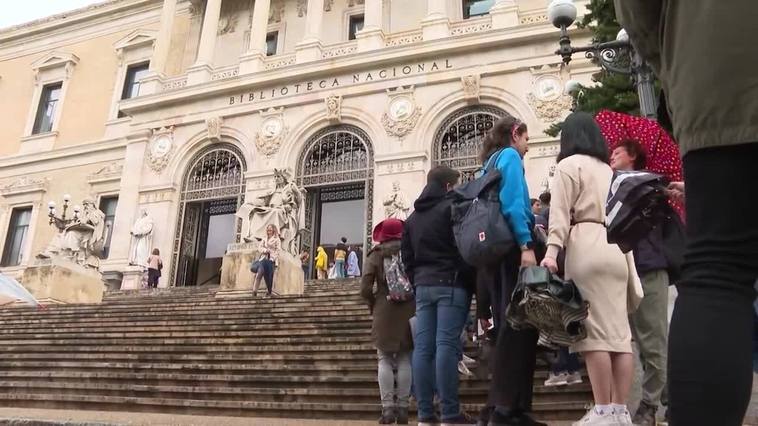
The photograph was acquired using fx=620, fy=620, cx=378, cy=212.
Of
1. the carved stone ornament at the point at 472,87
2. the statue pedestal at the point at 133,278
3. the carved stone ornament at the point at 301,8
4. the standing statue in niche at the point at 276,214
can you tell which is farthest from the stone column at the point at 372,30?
the statue pedestal at the point at 133,278

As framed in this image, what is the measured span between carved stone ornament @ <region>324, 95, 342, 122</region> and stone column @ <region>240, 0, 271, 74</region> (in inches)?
138

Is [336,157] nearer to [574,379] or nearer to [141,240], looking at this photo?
[141,240]

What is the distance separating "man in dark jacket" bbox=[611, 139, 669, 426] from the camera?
12.5 ft

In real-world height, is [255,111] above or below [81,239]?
above

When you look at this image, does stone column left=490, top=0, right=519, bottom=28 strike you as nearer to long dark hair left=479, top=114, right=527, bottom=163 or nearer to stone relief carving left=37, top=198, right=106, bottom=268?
stone relief carving left=37, top=198, right=106, bottom=268

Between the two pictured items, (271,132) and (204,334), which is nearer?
(204,334)

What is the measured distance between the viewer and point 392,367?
5.04 m

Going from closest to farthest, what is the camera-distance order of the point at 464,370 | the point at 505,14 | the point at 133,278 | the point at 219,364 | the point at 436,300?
the point at 436,300, the point at 464,370, the point at 219,364, the point at 505,14, the point at 133,278

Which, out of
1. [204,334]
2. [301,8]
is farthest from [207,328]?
[301,8]

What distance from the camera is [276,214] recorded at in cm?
1352

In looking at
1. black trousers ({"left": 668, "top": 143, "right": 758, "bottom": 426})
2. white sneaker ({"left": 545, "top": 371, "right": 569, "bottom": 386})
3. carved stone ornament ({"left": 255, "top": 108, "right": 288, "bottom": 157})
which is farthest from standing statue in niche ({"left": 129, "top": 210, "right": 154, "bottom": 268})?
black trousers ({"left": 668, "top": 143, "right": 758, "bottom": 426})

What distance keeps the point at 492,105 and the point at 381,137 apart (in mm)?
3619

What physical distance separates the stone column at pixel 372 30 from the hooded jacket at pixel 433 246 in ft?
57.0

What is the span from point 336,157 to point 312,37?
463cm
